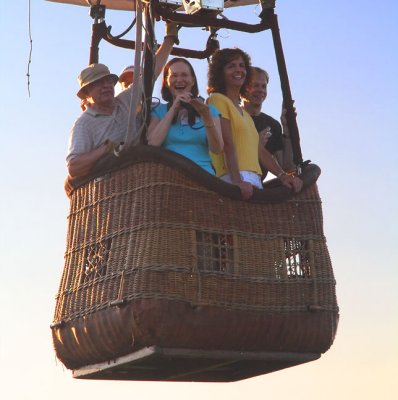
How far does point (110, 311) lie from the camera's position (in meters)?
7.55

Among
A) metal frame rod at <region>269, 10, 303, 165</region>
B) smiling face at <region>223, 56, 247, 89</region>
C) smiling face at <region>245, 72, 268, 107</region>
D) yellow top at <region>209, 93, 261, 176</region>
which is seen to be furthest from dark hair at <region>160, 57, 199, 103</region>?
smiling face at <region>245, 72, 268, 107</region>

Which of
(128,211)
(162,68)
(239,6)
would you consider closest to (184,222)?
(128,211)

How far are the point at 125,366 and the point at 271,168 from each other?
1.50 meters

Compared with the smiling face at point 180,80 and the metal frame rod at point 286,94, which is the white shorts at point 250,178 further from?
the smiling face at point 180,80

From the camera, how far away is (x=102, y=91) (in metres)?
8.20

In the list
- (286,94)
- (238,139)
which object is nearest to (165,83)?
(238,139)

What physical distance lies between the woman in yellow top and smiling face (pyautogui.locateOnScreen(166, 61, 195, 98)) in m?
0.20

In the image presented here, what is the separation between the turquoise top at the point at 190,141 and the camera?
7.82 meters

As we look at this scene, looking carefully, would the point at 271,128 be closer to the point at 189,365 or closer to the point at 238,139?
the point at 238,139

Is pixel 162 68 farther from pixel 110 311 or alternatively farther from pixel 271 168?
pixel 110 311

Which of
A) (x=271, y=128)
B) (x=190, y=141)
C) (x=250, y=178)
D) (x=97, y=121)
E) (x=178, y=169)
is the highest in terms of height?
(x=271, y=128)

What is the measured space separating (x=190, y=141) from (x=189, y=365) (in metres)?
1.26

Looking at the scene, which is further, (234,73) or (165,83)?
(234,73)

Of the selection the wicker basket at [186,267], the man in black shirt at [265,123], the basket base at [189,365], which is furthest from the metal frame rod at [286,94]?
the basket base at [189,365]
